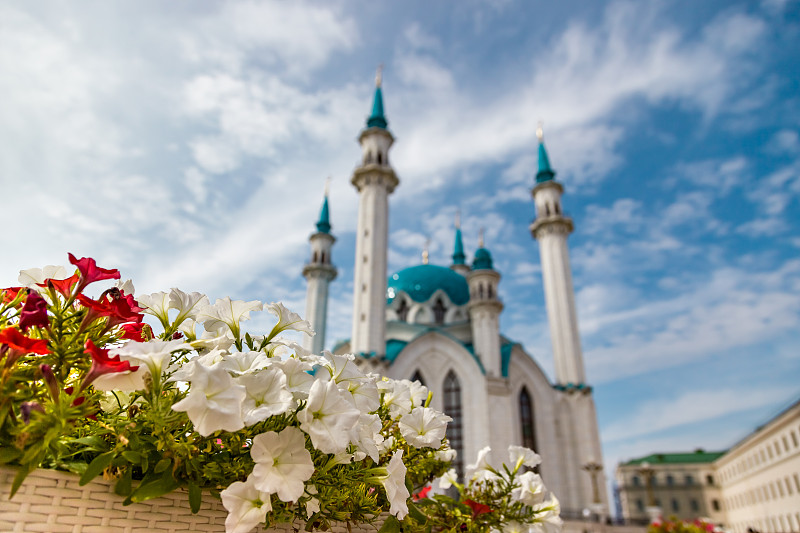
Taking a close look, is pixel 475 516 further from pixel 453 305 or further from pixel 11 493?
pixel 453 305

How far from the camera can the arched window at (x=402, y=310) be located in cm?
2938

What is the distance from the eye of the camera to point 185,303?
1.40 metres

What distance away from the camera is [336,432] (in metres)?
1.09

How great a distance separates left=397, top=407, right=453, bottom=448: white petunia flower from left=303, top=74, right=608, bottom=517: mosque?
19239 mm

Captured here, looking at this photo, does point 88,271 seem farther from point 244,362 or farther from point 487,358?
point 487,358

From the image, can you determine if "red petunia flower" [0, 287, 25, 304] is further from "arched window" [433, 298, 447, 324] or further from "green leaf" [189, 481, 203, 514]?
"arched window" [433, 298, 447, 324]

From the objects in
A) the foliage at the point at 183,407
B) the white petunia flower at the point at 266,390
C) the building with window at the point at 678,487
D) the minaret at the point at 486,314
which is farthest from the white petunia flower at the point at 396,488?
the building with window at the point at 678,487

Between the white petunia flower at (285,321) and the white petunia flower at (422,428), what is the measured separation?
497 millimetres

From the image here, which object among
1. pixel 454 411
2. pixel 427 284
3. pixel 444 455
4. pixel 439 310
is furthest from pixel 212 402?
pixel 427 284

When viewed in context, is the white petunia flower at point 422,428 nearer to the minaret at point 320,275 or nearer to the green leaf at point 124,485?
the green leaf at point 124,485

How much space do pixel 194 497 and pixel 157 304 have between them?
1.74 feet

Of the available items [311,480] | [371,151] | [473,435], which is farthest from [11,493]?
[371,151]

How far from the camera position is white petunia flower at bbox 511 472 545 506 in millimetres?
1967

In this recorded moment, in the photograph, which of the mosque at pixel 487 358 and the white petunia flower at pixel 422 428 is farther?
the mosque at pixel 487 358
